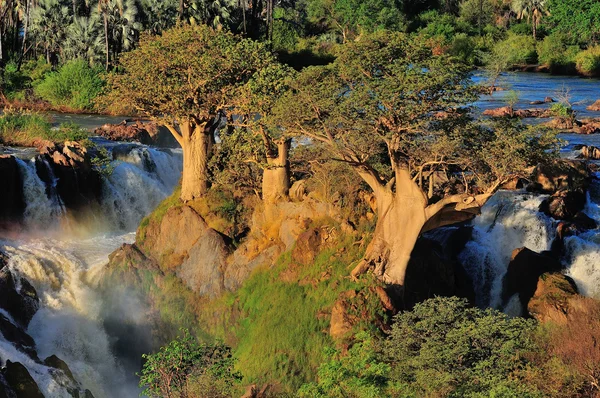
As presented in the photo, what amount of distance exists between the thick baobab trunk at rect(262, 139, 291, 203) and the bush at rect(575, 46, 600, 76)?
191ft

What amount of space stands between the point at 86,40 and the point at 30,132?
26.4 metres

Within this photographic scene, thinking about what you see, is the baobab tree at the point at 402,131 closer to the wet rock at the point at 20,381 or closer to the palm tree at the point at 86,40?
the wet rock at the point at 20,381

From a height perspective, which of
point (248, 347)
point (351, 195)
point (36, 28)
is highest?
point (36, 28)

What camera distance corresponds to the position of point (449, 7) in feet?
338

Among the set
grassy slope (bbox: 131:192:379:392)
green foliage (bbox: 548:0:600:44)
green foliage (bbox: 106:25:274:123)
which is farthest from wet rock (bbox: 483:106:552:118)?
grassy slope (bbox: 131:192:379:392)

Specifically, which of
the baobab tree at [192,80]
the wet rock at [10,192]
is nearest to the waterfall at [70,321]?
the wet rock at [10,192]

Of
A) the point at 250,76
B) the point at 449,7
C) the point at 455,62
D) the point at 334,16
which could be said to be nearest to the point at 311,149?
the point at 250,76

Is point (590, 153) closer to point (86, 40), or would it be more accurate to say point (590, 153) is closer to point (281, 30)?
point (86, 40)

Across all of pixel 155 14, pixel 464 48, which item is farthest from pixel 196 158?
pixel 464 48

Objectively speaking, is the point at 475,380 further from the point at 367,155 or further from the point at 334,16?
the point at 334,16

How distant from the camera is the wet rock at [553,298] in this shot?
24.0 meters

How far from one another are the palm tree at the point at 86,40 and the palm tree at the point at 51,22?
190cm

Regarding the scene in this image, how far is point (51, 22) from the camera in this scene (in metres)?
68.0

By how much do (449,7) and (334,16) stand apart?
16795mm
